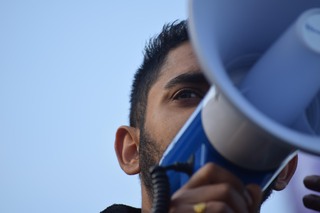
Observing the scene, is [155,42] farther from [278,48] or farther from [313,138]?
[313,138]

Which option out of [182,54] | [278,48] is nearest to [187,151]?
[278,48]

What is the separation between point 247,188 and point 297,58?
15.4 inches

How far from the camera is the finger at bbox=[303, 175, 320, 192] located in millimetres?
2197

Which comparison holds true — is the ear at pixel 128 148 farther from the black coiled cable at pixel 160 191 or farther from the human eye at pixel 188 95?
the black coiled cable at pixel 160 191

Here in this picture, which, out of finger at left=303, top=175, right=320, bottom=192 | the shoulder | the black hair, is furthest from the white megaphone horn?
the shoulder


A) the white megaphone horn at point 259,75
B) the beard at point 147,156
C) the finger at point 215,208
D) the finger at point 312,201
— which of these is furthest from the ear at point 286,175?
the finger at point 215,208

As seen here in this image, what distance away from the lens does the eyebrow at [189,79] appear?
218cm

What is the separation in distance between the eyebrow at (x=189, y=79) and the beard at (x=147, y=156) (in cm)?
28

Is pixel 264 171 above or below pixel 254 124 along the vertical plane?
below

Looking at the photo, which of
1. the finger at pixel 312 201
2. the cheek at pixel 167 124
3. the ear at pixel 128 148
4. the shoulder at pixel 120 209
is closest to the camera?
the cheek at pixel 167 124

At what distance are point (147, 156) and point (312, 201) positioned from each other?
808 mm

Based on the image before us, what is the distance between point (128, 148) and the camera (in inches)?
105

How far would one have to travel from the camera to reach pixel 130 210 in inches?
109

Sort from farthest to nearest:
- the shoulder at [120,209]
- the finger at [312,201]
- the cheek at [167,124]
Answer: the shoulder at [120,209] < the finger at [312,201] < the cheek at [167,124]
